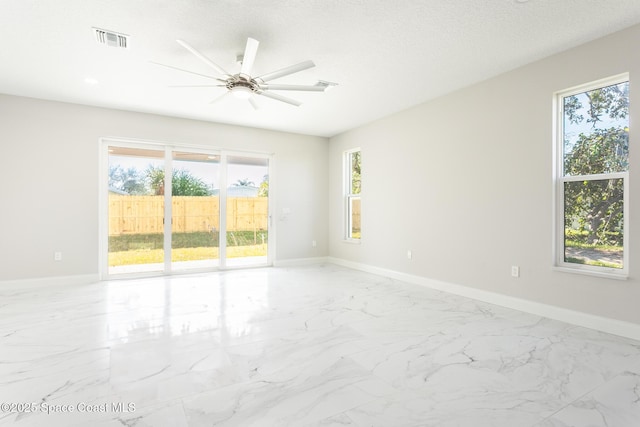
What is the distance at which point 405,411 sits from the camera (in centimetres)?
175

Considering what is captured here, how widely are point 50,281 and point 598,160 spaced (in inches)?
268

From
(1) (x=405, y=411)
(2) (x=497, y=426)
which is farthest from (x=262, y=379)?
(2) (x=497, y=426)

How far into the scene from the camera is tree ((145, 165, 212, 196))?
5.42 metres

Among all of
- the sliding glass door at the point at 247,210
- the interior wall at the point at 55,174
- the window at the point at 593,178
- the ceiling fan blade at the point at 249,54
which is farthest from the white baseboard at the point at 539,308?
the interior wall at the point at 55,174

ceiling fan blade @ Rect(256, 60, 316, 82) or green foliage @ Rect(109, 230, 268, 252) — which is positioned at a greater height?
ceiling fan blade @ Rect(256, 60, 316, 82)

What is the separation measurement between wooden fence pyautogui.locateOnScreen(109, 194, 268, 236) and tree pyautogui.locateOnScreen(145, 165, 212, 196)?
0.10 meters

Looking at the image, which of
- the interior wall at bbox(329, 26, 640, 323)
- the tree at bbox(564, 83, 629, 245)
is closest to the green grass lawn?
the interior wall at bbox(329, 26, 640, 323)

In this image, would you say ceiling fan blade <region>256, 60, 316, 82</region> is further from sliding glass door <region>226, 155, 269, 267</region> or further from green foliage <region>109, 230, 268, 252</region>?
green foliage <region>109, 230, 268, 252</region>

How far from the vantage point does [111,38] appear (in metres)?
2.96

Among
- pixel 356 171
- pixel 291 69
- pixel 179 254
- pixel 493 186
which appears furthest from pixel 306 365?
pixel 356 171

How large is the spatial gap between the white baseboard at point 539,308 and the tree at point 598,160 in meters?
0.71

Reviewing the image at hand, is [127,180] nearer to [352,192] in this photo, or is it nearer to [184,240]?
[184,240]

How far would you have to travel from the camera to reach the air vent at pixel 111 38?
2865 mm


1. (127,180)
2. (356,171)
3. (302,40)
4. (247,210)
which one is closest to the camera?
(302,40)
